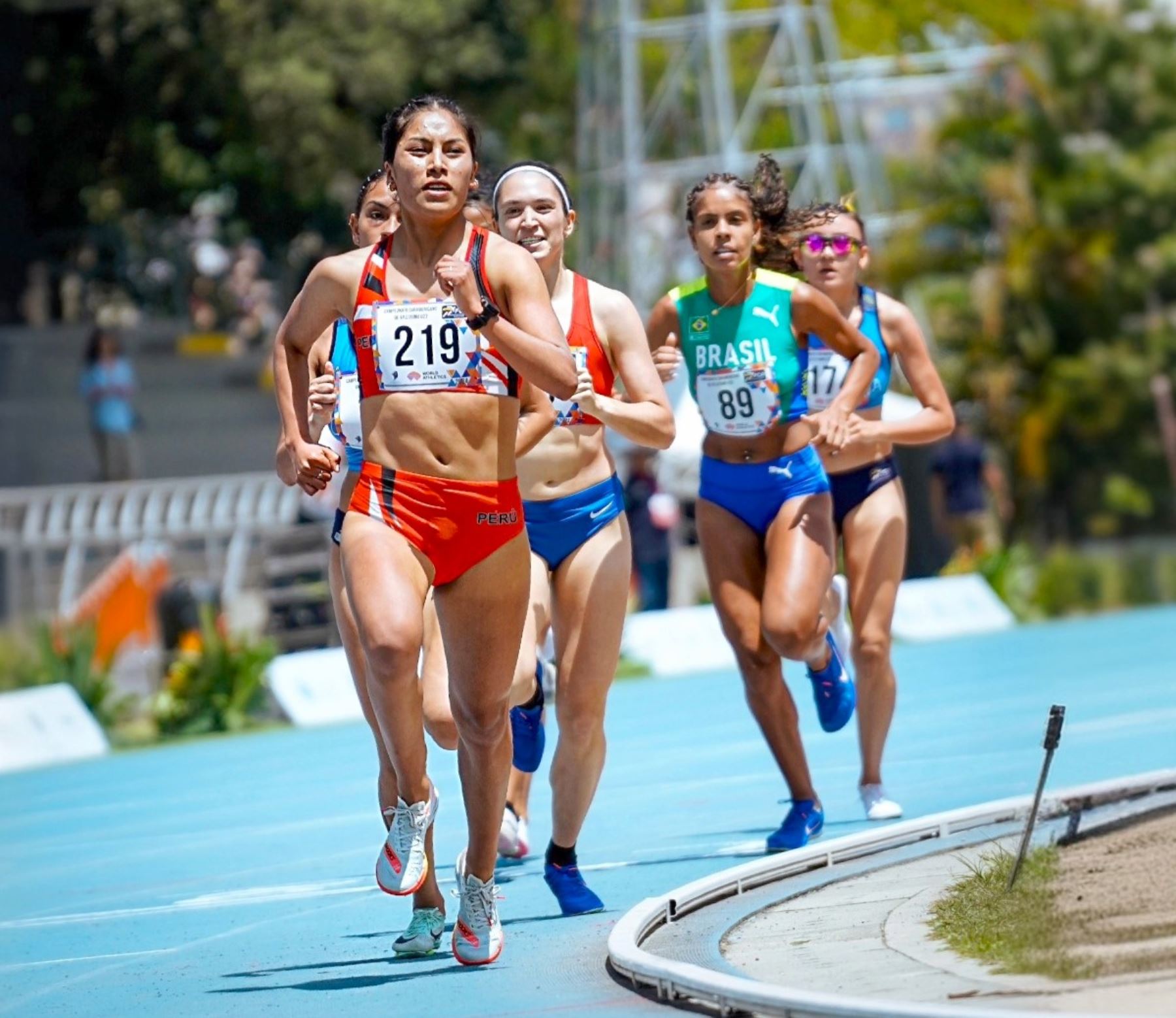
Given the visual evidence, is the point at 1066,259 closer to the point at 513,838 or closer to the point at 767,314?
the point at 767,314

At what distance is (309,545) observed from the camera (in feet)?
69.3

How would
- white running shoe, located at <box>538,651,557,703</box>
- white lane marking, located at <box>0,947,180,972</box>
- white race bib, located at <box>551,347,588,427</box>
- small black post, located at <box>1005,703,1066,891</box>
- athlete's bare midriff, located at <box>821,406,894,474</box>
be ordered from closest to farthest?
1. small black post, located at <box>1005,703,1066,891</box>
2. white lane marking, located at <box>0,947,180,972</box>
3. white race bib, located at <box>551,347,588,427</box>
4. white running shoe, located at <box>538,651,557,703</box>
5. athlete's bare midriff, located at <box>821,406,894,474</box>

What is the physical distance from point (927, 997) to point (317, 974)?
2282mm

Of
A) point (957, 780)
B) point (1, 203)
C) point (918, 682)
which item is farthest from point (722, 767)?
point (1, 203)

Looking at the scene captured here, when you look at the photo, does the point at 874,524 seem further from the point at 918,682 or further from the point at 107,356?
the point at 107,356

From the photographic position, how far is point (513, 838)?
31.1 ft

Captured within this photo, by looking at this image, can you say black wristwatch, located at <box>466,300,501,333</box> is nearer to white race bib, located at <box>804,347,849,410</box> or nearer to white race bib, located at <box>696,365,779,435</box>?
white race bib, located at <box>696,365,779,435</box>

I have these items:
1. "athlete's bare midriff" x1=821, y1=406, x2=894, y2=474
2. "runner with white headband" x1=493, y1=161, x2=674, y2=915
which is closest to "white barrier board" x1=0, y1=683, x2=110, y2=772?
"athlete's bare midriff" x1=821, y1=406, x2=894, y2=474

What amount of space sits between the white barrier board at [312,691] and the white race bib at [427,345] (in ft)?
40.7

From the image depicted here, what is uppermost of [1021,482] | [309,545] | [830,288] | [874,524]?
[830,288]

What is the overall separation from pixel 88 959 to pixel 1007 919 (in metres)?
3.33

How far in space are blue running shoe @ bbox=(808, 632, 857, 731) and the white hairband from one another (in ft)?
8.21

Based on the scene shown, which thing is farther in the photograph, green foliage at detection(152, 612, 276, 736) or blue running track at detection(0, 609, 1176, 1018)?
green foliage at detection(152, 612, 276, 736)

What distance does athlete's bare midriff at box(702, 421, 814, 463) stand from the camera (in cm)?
951
